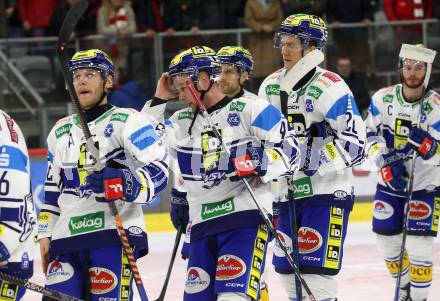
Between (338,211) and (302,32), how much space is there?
3.06 ft

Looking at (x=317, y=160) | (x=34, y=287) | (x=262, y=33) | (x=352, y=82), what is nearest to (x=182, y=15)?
(x=262, y=33)

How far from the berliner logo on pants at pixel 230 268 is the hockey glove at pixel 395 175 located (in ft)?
6.80

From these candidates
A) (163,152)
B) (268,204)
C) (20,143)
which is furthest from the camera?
(268,204)

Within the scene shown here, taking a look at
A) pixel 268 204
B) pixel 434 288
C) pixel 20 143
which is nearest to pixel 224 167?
pixel 268 204

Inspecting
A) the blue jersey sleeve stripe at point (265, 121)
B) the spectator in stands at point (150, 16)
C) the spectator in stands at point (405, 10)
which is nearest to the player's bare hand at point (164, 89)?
the blue jersey sleeve stripe at point (265, 121)

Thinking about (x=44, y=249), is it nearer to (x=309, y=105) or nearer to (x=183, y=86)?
(x=183, y=86)

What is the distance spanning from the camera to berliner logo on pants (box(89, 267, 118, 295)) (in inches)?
197

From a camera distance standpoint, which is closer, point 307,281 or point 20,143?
point 20,143

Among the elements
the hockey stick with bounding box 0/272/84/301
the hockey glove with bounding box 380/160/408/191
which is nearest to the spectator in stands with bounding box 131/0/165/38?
the hockey glove with bounding box 380/160/408/191

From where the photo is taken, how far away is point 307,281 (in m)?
6.07

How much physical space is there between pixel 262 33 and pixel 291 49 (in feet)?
16.2

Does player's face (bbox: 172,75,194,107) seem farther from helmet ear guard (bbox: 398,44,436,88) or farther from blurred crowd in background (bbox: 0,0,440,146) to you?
blurred crowd in background (bbox: 0,0,440,146)

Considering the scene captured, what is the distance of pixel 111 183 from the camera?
4.88 meters

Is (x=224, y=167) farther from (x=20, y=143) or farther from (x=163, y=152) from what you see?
(x=20, y=143)
